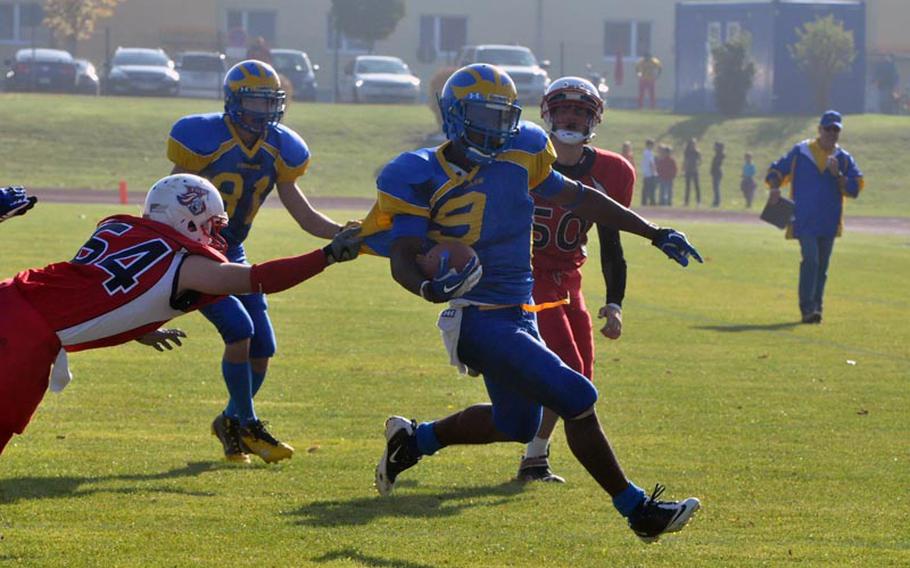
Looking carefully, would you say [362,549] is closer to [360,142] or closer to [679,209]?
[679,209]

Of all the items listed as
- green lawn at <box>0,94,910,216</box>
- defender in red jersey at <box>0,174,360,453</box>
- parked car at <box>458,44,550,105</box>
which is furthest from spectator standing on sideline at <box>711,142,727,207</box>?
defender in red jersey at <box>0,174,360,453</box>

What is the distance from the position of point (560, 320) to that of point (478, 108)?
5.34 feet

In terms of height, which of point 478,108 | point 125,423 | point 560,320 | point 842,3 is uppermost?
point 842,3

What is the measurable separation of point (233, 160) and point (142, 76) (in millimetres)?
39567

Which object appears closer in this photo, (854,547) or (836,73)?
(854,547)

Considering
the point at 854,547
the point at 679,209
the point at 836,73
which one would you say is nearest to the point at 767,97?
the point at 836,73

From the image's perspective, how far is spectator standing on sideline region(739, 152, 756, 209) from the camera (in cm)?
3741

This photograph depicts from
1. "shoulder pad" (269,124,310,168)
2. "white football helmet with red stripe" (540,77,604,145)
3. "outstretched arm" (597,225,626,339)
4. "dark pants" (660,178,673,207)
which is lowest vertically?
"dark pants" (660,178,673,207)

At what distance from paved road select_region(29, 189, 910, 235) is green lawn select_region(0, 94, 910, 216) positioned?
69.0 inches

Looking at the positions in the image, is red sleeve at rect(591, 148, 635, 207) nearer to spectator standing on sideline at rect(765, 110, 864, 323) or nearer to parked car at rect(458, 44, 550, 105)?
spectator standing on sideline at rect(765, 110, 864, 323)

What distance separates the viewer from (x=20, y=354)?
567 cm

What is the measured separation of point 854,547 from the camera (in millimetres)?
6391

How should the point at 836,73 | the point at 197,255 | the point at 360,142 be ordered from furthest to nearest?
the point at 836,73 < the point at 360,142 < the point at 197,255

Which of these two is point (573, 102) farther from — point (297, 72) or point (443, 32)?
point (443, 32)
